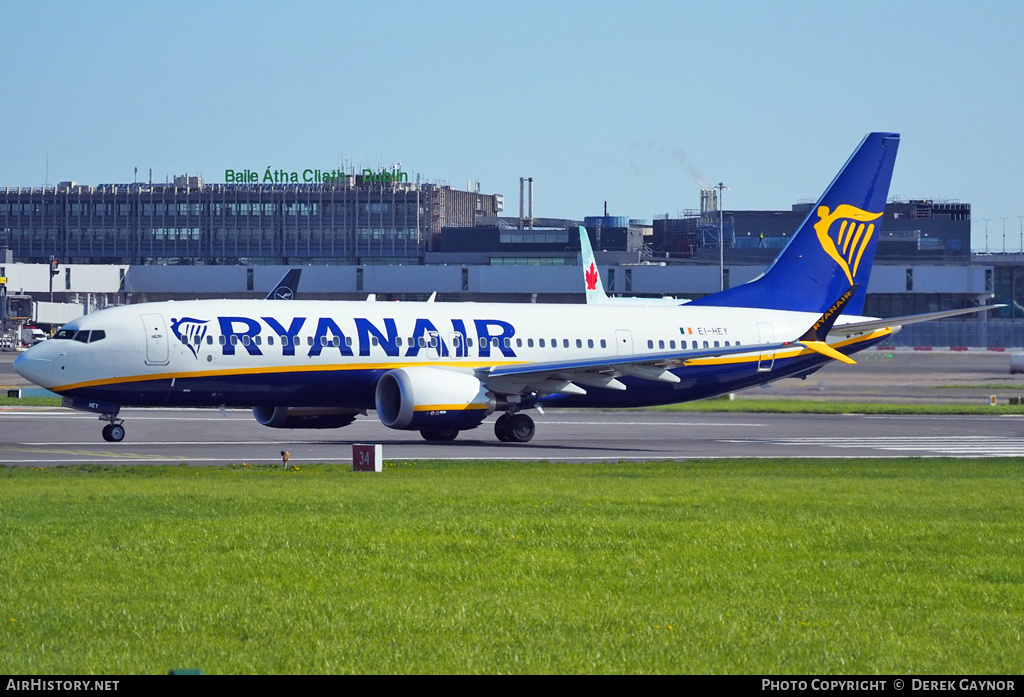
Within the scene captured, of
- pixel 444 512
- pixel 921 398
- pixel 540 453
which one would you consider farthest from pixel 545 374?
pixel 921 398

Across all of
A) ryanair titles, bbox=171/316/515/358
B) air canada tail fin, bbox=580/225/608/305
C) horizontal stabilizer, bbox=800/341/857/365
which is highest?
air canada tail fin, bbox=580/225/608/305

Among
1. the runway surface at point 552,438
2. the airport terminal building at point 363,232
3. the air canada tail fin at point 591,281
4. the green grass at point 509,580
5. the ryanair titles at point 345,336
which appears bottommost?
the runway surface at point 552,438

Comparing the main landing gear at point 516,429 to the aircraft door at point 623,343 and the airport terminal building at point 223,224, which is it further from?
the airport terminal building at point 223,224

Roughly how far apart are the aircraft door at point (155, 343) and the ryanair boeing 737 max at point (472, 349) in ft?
0.13

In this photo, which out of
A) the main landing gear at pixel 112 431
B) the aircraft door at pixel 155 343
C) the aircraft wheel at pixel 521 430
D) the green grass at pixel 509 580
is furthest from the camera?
the aircraft wheel at pixel 521 430

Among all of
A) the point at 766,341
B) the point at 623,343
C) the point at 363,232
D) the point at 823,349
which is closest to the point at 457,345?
the point at 623,343

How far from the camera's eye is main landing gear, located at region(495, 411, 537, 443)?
42.3 m

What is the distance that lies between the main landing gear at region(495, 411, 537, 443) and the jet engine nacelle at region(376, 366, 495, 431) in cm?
160

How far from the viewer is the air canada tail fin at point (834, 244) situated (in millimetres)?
48812

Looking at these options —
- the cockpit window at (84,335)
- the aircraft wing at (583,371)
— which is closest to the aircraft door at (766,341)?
the aircraft wing at (583,371)

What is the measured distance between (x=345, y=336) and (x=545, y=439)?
790 centimetres

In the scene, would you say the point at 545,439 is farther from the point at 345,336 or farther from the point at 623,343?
the point at 345,336

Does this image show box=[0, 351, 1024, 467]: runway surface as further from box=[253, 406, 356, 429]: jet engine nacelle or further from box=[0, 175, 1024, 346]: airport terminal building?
box=[0, 175, 1024, 346]: airport terminal building

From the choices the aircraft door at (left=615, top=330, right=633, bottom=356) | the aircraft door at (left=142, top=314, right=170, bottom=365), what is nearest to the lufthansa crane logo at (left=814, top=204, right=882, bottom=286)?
the aircraft door at (left=615, top=330, right=633, bottom=356)
